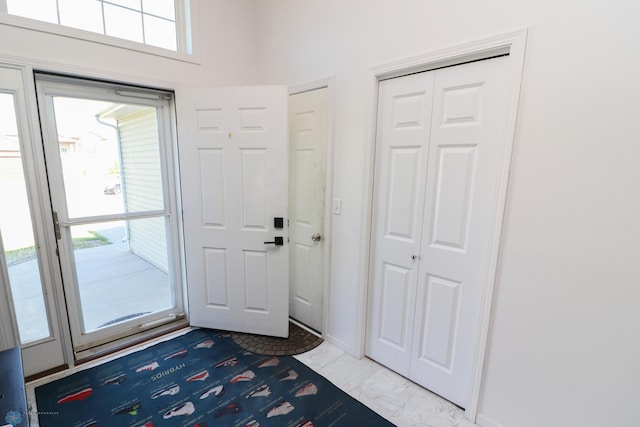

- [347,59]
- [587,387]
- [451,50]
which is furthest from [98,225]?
[587,387]

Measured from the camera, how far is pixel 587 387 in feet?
4.38

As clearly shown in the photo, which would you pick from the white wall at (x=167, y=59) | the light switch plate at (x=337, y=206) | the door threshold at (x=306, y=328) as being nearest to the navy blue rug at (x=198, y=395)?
the door threshold at (x=306, y=328)

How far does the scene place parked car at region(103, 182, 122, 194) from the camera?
235 cm

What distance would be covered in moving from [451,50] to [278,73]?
1554 millimetres

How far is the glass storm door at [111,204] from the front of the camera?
6.98 feet

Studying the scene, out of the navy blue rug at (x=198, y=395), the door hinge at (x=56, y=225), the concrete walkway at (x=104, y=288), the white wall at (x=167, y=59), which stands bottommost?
the navy blue rug at (x=198, y=395)

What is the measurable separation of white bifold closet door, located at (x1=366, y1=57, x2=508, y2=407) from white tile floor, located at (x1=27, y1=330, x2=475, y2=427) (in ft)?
0.26

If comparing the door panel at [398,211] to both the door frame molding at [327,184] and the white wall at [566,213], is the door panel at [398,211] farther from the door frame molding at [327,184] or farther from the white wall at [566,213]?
the door frame molding at [327,184]

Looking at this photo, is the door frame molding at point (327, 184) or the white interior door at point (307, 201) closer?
the door frame molding at point (327, 184)

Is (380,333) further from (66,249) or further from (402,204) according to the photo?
(66,249)

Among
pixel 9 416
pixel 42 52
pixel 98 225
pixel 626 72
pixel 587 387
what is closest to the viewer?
pixel 9 416

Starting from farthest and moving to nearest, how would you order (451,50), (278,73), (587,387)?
(278,73)
(451,50)
(587,387)

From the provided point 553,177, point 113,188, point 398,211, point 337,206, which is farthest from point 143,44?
point 553,177

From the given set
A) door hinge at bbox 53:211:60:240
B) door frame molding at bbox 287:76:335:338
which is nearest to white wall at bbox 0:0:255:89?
door frame molding at bbox 287:76:335:338
